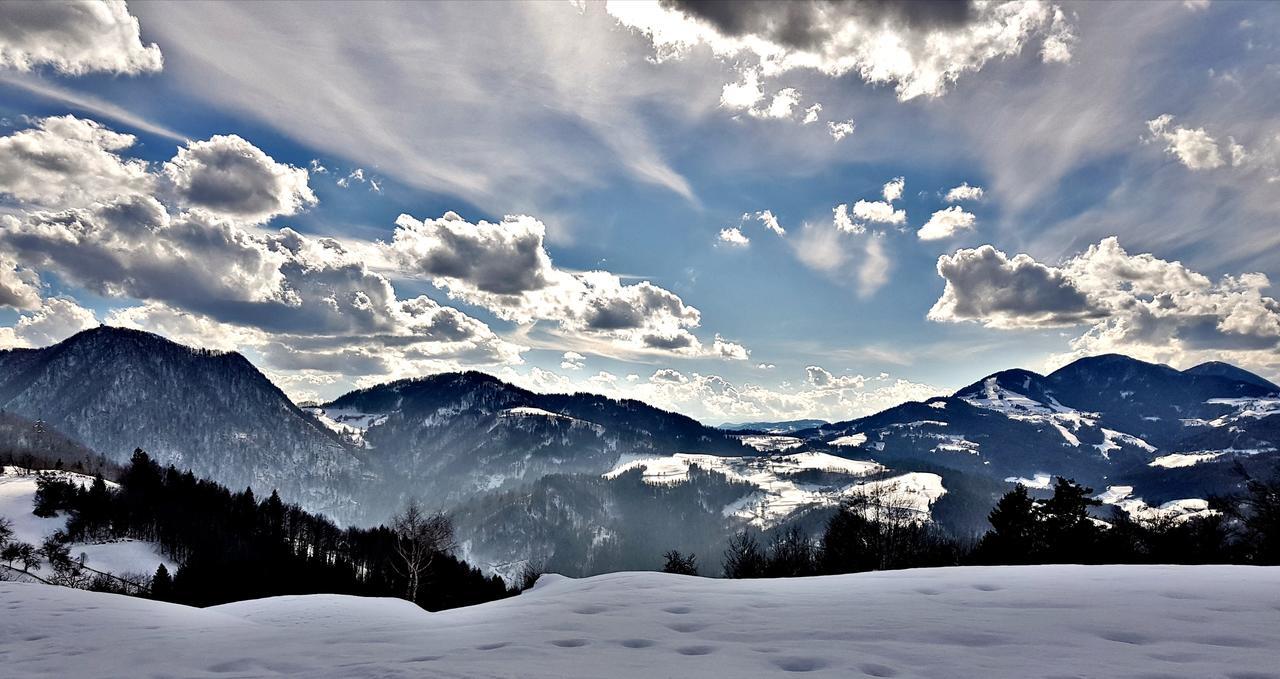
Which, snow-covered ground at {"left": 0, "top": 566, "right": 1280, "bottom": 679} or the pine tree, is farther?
the pine tree

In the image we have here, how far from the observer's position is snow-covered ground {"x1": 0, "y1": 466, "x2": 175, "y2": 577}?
99188 millimetres

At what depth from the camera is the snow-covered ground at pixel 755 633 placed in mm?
6082

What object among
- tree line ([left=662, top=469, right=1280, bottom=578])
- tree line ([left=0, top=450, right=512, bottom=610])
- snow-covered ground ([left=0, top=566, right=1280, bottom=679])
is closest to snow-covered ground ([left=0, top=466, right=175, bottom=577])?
tree line ([left=0, top=450, right=512, bottom=610])

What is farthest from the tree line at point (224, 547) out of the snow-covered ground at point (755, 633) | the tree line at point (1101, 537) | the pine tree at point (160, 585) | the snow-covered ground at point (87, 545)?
the snow-covered ground at point (755, 633)

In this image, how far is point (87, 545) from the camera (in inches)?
4077

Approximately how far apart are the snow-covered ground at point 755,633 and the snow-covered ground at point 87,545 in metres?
127

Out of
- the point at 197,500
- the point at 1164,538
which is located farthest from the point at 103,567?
→ the point at 1164,538

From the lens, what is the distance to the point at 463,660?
22.9ft

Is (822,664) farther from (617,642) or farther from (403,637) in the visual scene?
(403,637)

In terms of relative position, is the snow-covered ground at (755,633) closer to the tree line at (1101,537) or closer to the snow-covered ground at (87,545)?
the tree line at (1101,537)

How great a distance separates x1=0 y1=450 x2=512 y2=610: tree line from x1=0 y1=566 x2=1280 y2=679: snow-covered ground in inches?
2859

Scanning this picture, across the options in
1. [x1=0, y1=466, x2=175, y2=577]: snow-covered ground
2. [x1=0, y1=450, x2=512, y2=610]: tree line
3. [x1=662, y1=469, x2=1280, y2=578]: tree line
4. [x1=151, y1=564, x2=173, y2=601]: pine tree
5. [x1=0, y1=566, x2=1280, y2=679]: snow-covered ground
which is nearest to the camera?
[x1=0, y1=566, x2=1280, y2=679]: snow-covered ground

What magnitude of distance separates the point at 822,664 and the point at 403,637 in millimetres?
7066

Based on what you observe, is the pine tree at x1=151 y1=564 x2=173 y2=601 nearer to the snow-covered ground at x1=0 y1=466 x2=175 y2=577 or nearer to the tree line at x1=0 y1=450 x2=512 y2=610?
the tree line at x1=0 y1=450 x2=512 y2=610
